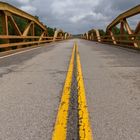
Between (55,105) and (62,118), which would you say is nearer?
(62,118)

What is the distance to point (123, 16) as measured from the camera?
21312 millimetres

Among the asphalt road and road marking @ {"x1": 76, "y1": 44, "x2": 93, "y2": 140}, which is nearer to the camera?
road marking @ {"x1": 76, "y1": 44, "x2": 93, "y2": 140}

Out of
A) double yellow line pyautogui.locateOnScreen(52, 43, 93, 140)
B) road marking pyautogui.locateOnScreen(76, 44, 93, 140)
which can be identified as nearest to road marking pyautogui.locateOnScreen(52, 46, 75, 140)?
double yellow line pyautogui.locateOnScreen(52, 43, 93, 140)

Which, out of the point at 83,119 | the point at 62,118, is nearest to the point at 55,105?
the point at 62,118

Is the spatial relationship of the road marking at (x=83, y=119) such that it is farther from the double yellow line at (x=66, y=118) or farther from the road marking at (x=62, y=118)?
the road marking at (x=62, y=118)

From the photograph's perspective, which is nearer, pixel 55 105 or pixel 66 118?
pixel 66 118

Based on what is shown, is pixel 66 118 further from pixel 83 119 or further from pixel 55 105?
pixel 55 105

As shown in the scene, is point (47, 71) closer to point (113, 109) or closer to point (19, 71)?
point (19, 71)

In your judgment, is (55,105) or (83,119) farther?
(55,105)

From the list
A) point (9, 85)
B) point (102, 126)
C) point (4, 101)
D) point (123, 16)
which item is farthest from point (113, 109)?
point (123, 16)

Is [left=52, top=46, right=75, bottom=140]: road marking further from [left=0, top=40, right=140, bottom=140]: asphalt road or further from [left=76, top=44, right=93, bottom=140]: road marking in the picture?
[left=76, top=44, right=93, bottom=140]: road marking

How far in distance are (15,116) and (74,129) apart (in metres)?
0.88

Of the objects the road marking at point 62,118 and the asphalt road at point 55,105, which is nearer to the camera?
the road marking at point 62,118

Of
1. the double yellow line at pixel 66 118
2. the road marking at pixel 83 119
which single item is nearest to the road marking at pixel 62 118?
the double yellow line at pixel 66 118
